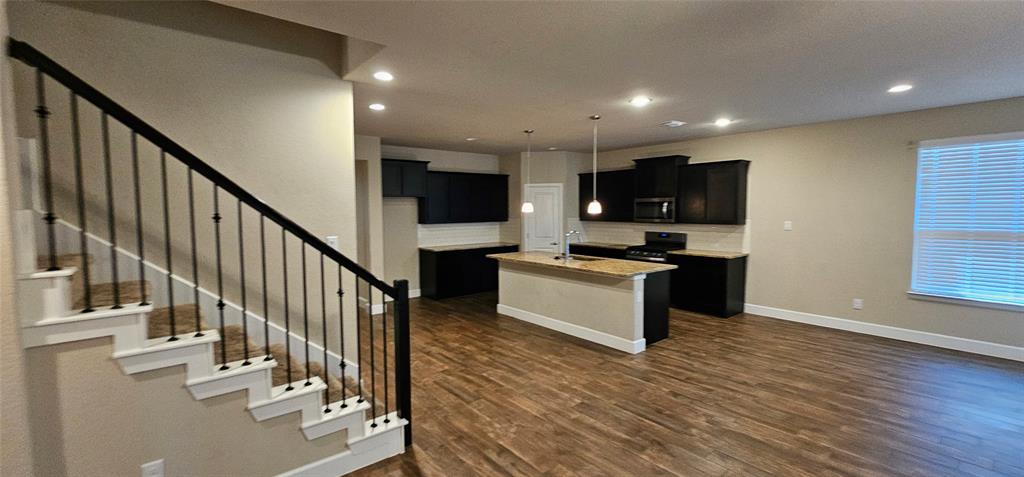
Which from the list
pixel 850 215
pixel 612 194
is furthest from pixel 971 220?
pixel 612 194

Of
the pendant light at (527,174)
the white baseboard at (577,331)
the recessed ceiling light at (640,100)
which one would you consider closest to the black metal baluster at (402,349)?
the white baseboard at (577,331)

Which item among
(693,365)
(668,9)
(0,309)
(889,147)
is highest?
(668,9)

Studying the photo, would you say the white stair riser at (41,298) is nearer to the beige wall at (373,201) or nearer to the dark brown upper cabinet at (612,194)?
the beige wall at (373,201)

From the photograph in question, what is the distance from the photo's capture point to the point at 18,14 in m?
2.28

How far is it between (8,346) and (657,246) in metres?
6.67

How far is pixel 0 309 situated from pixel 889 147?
275 inches

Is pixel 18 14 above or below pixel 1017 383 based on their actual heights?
above

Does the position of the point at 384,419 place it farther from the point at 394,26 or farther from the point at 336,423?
the point at 394,26

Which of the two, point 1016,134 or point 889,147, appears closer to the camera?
point 1016,134

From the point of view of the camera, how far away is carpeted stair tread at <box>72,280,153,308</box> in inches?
79.1

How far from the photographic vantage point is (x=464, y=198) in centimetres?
764

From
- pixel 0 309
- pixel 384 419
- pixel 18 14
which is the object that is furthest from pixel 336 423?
pixel 18 14

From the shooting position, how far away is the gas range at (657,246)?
6.37 m

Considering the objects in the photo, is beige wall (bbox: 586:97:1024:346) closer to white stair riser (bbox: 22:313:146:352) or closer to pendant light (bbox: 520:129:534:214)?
pendant light (bbox: 520:129:534:214)
